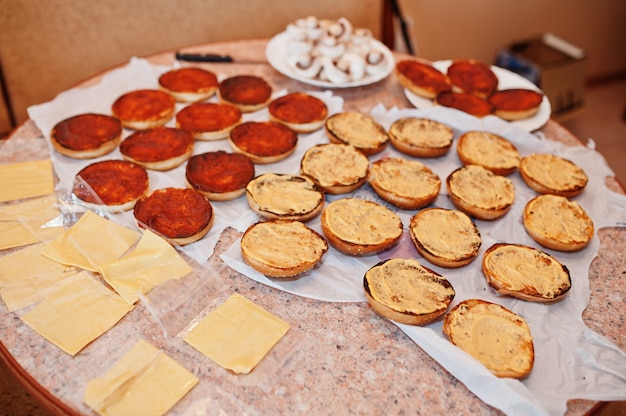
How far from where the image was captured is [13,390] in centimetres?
310

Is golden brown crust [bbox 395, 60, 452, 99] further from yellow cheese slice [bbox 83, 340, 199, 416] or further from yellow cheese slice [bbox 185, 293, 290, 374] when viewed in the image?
yellow cheese slice [bbox 83, 340, 199, 416]

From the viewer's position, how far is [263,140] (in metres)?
2.73

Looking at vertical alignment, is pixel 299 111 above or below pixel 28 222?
above

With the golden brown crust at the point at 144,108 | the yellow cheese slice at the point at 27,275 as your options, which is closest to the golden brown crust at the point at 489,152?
the golden brown crust at the point at 144,108

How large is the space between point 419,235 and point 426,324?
1.42 feet

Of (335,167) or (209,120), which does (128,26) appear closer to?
(209,120)

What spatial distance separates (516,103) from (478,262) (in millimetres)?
1320

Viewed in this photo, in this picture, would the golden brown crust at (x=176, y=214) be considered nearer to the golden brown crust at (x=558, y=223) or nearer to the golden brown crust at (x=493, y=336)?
the golden brown crust at (x=493, y=336)

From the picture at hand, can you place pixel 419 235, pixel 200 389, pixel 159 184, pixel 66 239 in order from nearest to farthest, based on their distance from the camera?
pixel 200 389
pixel 66 239
pixel 419 235
pixel 159 184

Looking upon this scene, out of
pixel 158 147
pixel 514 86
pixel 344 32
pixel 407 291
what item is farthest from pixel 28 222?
pixel 514 86

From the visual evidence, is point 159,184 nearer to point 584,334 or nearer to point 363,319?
point 363,319

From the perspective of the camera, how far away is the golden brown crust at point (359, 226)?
2.15 meters

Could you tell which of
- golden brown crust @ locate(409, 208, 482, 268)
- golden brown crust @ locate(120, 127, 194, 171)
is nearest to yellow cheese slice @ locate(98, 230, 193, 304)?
golden brown crust @ locate(120, 127, 194, 171)

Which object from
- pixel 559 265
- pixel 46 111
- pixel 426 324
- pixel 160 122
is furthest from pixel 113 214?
pixel 559 265
